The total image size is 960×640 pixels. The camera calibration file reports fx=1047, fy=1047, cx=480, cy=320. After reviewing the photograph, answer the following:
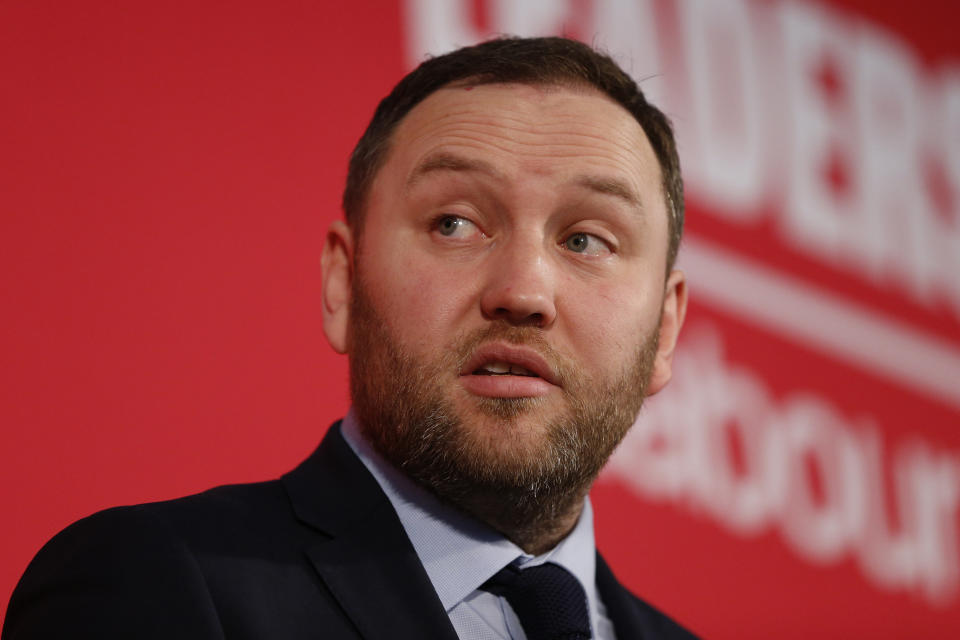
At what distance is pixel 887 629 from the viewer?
263cm

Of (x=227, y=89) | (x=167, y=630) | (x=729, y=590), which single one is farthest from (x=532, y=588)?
(x=729, y=590)

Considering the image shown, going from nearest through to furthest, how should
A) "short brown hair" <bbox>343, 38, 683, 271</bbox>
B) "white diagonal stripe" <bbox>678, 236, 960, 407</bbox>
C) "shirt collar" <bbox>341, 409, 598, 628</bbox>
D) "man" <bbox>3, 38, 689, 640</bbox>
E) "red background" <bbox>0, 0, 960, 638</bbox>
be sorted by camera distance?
"man" <bbox>3, 38, 689, 640</bbox>
"shirt collar" <bbox>341, 409, 598, 628</bbox>
"short brown hair" <bbox>343, 38, 683, 271</bbox>
"red background" <bbox>0, 0, 960, 638</bbox>
"white diagonal stripe" <bbox>678, 236, 960, 407</bbox>

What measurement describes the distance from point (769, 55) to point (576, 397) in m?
1.75

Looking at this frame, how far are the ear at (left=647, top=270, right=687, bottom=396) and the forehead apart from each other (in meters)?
0.18

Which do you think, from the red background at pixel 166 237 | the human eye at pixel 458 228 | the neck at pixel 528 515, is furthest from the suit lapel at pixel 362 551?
the red background at pixel 166 237

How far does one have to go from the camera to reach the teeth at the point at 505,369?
1.25 meters

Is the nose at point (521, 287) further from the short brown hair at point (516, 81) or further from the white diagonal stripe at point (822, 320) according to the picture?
the white diagonal stripe at point (822, 320)

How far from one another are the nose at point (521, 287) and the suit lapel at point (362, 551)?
0.95 feet

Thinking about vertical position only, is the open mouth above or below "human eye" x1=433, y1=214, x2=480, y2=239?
below

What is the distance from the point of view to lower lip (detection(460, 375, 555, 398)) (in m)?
1.24

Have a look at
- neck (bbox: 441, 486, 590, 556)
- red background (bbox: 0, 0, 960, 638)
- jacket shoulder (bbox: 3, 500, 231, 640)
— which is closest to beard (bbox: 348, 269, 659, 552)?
neck (bbox: 441, 486, 590, 556)

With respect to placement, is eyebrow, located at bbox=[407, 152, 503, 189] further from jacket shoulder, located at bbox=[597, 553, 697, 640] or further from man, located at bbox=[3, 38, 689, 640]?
jacket shoulder, located at bbox=[597, 553, 697, 640]

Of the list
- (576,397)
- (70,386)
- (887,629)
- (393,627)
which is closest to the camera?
(393,627)

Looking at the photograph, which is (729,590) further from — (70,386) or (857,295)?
(70,386)
